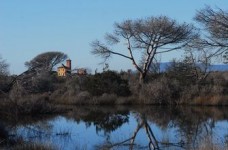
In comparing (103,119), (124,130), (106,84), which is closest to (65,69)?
(106,84)

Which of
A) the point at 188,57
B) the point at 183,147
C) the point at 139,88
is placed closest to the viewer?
the point at 183,147

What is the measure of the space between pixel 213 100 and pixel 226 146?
22.4 meters

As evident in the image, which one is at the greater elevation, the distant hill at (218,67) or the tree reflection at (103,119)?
the distant hill at (218,67)

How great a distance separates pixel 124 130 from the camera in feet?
60.7

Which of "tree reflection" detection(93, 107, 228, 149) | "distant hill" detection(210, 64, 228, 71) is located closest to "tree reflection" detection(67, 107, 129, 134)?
"tree reflection" detection(93, 107, 228, 149)

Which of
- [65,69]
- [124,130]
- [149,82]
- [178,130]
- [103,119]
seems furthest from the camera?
[65,69]

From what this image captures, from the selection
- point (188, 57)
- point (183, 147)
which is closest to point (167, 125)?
point (183, 147)

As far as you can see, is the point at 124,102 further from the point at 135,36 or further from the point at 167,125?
the point at 167,125

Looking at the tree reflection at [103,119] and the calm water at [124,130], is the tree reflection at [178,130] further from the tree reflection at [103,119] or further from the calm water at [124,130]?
the tree reflection at [103,119]

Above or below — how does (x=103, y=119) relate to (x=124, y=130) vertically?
above

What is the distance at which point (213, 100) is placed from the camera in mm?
31969

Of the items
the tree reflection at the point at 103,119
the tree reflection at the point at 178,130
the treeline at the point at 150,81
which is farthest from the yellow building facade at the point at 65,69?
the tree reflection at the point at 178,130

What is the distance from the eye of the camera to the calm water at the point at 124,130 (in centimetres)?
1388

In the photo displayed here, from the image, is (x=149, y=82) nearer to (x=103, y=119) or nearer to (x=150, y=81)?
(x=150, y=81)
